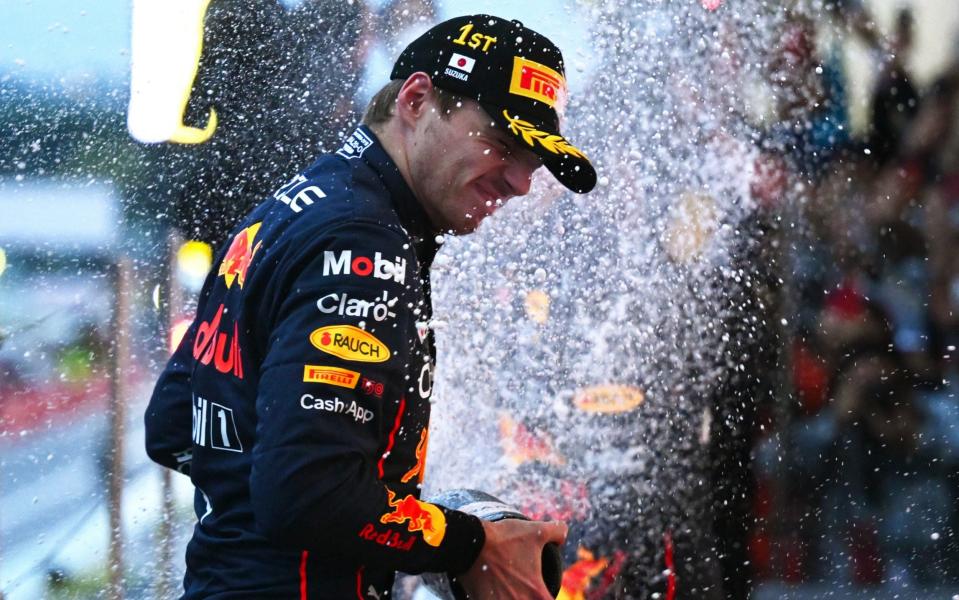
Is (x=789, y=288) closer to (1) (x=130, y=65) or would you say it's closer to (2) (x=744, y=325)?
(2) (x=744, y=325)

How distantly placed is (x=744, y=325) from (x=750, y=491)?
828 mm

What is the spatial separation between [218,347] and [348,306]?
0.91 feet

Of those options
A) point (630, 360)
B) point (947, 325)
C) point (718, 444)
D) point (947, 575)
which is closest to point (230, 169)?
point (630, 360)

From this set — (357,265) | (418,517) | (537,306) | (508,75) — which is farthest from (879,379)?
(357,265)

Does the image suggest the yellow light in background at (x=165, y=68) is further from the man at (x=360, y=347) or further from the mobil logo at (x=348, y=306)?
the mobil logo at (x=348, y=306)

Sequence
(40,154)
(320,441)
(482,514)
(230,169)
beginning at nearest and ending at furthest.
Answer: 1. (320,441)
2. (482,514)
3. (230,169)
4. (40,154)

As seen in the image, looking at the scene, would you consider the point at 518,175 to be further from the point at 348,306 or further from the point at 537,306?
the point at 537,306

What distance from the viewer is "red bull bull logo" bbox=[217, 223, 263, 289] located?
1.38 metres

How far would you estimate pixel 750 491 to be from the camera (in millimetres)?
5246

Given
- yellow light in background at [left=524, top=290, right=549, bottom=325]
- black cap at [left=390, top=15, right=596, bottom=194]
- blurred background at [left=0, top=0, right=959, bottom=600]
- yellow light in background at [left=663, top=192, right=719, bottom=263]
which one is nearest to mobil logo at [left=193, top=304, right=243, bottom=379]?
black cap at [left=390, top=15, right=596, bottom=194]

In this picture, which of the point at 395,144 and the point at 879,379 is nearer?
the point at 395,144

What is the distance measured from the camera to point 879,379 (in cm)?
496

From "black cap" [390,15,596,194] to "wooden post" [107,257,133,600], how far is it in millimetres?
3419

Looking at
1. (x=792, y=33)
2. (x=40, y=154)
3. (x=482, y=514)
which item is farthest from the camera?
(x=792, y=33)
